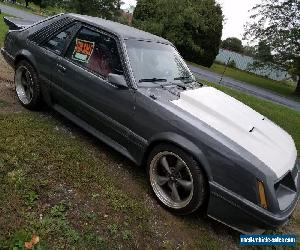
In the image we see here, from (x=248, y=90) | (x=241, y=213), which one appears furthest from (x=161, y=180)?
(x=248, y=90)

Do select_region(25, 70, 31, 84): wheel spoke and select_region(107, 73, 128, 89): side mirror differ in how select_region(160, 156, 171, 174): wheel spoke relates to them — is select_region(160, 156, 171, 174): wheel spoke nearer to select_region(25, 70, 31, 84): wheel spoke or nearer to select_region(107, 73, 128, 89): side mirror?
select_region(107, 73, 128, 89): side mirror

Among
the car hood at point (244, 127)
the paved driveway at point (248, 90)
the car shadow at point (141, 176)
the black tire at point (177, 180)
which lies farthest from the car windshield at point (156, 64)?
the paved driveway at point (248, 90)

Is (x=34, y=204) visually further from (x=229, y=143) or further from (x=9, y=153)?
(x=229, y=143)

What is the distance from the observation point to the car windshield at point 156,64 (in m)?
4.61

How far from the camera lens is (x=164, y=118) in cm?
407

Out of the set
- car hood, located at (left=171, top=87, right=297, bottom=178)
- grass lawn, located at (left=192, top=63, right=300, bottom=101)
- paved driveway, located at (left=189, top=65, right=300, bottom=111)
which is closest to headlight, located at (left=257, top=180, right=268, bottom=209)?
car hood, located at (left=171, top=87, right=297, bottom=178)

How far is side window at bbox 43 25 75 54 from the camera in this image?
522 centimetres

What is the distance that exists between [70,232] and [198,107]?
1975mm

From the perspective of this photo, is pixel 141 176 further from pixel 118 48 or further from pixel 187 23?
pixel 187 23

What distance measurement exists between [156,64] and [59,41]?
4.89 ft

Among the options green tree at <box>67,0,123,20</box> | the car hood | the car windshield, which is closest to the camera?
the car hood

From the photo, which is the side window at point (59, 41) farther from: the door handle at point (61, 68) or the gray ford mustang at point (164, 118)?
the door handle at point (61, 68)

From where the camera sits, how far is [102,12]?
32125 mm

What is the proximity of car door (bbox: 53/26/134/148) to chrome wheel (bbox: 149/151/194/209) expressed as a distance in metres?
0.53
